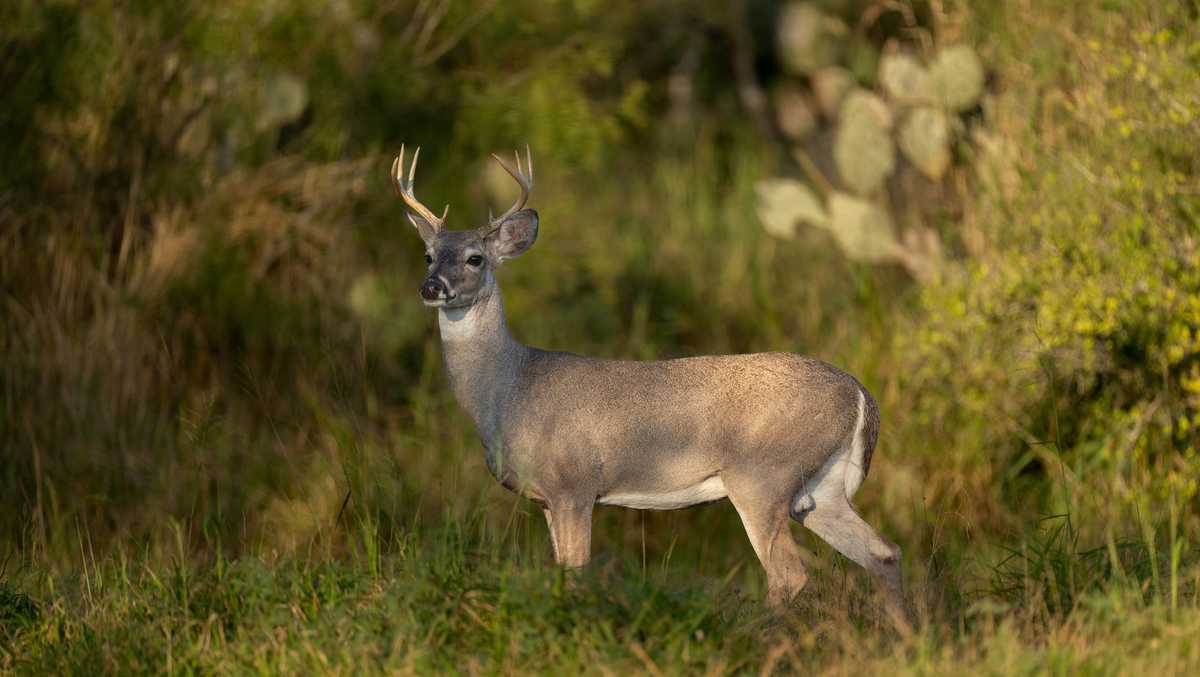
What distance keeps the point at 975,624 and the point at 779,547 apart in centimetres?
90

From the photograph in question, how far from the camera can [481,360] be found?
5.97 m

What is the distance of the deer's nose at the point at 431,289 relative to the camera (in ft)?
18.6

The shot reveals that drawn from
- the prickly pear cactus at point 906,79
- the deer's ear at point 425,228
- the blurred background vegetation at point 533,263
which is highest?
the deer's ear at point 425,228

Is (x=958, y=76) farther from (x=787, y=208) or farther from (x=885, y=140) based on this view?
(x=787, y=208)

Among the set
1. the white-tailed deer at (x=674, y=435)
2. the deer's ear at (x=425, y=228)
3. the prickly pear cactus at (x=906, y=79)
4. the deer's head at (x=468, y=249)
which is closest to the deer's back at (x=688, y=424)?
the white-tailed deer at (x=674, y=435)

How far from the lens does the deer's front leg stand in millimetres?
5625

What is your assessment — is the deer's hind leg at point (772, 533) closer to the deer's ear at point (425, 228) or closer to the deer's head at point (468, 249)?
the deer's head at point (468, 249)

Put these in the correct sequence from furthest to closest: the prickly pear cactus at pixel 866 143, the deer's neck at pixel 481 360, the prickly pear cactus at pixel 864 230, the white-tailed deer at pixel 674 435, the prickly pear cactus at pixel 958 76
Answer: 1. the prickly pear cactus at pixel 866 143
2. the prickly pear cactus at pixel 864 230
3. the prickly pear cactus at pixel 958 76
4. the deer's neck at pixel 481 360
5. the white-tailed deer at pixel 674 435

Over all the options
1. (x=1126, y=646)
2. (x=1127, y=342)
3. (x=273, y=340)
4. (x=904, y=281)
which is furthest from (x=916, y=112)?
(x=1126, y=646)

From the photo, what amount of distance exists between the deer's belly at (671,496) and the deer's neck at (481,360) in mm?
521

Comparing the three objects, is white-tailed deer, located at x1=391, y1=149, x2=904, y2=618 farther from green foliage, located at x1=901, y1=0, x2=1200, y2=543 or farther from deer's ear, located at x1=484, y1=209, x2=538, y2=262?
green foliage, located at x1=901, y1=0, x2=1200, y2=543

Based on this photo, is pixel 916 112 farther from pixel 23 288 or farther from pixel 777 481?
pixel 23 288

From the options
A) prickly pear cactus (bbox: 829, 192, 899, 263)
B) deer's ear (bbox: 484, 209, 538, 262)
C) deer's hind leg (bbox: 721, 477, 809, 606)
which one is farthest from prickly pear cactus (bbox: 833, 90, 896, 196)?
deer's hind leg (bbox: 721, 477, 809, 606)

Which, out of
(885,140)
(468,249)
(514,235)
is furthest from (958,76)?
(468,249)
